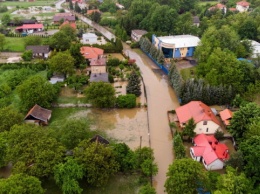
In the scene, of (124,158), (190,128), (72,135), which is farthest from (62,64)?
(190,128)

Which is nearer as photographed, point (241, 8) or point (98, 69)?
point (98, 69)

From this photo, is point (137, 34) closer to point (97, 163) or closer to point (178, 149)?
point (178, 149)

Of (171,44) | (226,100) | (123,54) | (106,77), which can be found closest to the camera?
(226,100)

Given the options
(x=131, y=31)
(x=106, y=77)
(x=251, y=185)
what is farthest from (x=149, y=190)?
(x=131, y=31)

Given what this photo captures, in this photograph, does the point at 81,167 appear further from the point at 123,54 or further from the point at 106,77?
the point at 123,54

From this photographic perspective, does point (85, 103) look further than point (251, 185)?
Yes

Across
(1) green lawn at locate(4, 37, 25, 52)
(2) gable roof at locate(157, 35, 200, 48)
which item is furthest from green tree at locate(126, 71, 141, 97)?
(1) green lawn at locate(4, 37, 25, 52)
